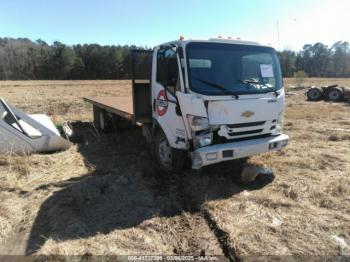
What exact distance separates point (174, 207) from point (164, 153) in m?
1.32

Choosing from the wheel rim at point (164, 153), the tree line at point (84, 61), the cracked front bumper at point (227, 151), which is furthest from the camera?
the tree line at point (84, 61)

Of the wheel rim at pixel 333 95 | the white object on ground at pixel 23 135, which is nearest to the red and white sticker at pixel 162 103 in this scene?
the white object on ground at pixel 23 135

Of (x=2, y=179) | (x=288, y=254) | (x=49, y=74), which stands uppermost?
(x=49, y=74)

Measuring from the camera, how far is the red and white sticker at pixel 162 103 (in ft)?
16.7

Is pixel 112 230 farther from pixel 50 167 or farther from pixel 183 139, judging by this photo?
pixel 50 167

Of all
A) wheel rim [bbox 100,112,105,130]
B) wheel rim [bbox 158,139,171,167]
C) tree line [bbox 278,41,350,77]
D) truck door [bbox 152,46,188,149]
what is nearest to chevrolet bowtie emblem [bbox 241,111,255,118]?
truck door [bbox 152,46,188,149]

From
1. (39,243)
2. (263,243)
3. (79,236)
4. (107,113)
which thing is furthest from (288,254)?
(107,113)

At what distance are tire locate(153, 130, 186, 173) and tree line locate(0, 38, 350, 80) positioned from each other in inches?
1735

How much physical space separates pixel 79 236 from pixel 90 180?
173cm

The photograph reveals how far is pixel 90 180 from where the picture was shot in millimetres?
5191

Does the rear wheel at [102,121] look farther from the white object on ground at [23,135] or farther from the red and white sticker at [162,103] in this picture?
the red and white sticker at [162,103]

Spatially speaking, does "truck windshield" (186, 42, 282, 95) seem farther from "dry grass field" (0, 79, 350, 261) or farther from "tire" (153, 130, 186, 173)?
"dry grass field" (0, 79, 350, 261)

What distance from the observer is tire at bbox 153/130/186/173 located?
506cm

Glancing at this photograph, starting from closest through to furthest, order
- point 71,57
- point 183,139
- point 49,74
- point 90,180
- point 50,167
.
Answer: point 183,139 → point 90,180 → point 50,167 → point 49,74 → point 71,57
